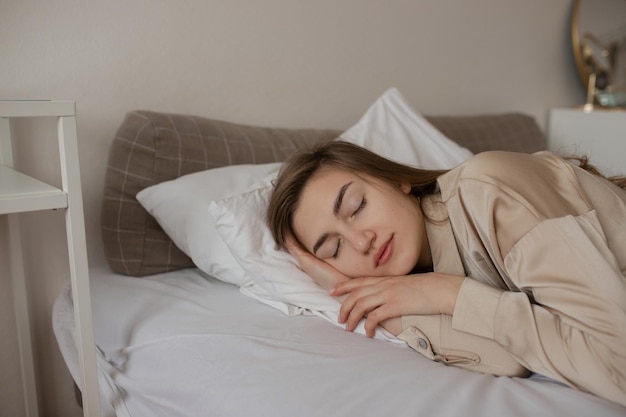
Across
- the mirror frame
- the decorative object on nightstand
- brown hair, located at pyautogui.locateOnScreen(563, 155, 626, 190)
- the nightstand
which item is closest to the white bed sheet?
the decorative object on nightstand

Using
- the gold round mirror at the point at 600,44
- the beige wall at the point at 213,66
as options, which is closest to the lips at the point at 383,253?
the beige wall at the point at 213,66

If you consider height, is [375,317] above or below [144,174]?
below

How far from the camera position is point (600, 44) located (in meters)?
2.56

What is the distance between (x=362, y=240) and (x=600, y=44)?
77.1 inches

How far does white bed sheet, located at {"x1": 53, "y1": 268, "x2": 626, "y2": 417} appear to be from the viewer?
0.80 m

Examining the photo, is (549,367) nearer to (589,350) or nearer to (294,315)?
(589,350)

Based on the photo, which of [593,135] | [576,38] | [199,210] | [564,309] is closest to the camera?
[564,309]

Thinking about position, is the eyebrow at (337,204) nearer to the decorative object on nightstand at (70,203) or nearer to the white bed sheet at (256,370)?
the white bed sheet at (256,370)

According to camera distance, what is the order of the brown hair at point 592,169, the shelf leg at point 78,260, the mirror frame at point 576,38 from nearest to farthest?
the shelf leg at point 78,260, the brown hair at point 592,169, the mirror frame at point 576,38

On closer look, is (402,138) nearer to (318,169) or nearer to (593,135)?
(318,169)

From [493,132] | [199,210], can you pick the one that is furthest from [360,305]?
[493,132]

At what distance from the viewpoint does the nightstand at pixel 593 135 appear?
2191mm

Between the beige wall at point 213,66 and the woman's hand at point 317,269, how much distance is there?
553mm

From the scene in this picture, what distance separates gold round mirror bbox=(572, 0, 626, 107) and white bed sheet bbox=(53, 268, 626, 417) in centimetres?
189
